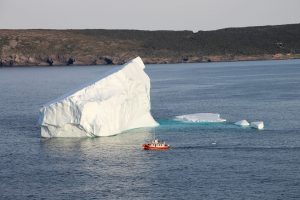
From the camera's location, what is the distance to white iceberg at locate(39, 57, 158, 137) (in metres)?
63.9

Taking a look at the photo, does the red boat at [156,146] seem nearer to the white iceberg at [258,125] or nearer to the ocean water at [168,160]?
the ocean water at [168,160]

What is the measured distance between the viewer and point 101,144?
6278cm

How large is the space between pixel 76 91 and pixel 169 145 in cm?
981

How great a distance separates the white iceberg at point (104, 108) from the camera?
63938 mm

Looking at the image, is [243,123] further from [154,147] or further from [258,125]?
[154,147]

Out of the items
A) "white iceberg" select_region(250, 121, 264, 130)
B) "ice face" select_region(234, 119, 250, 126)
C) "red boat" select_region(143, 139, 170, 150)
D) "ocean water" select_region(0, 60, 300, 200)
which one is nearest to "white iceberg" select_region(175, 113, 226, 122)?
"ocean water" select_region(0, 60, 300, 200)

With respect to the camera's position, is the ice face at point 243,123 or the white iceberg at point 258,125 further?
the ice face at point 243,123

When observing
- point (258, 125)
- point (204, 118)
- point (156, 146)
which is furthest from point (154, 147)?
point (204, 118)

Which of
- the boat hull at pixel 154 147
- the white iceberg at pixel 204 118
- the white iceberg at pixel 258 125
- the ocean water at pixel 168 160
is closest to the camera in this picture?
the ocean water at pixel 168 160

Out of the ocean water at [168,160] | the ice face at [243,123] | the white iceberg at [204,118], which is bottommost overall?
the ocean water at [168,160]

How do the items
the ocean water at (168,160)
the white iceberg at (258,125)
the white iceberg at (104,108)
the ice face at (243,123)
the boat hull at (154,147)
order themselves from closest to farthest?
the ocean water at (168,160)
the boat hull at (154,147)
the white iceberg at (104,108)
the white iceberg at (258,125)
the ice face at (243,123)

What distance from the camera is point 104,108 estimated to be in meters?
64.9

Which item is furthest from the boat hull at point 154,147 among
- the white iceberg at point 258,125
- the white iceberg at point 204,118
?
the white iceberg at point 204,118

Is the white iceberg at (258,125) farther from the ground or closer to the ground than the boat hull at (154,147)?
farther from the ground
